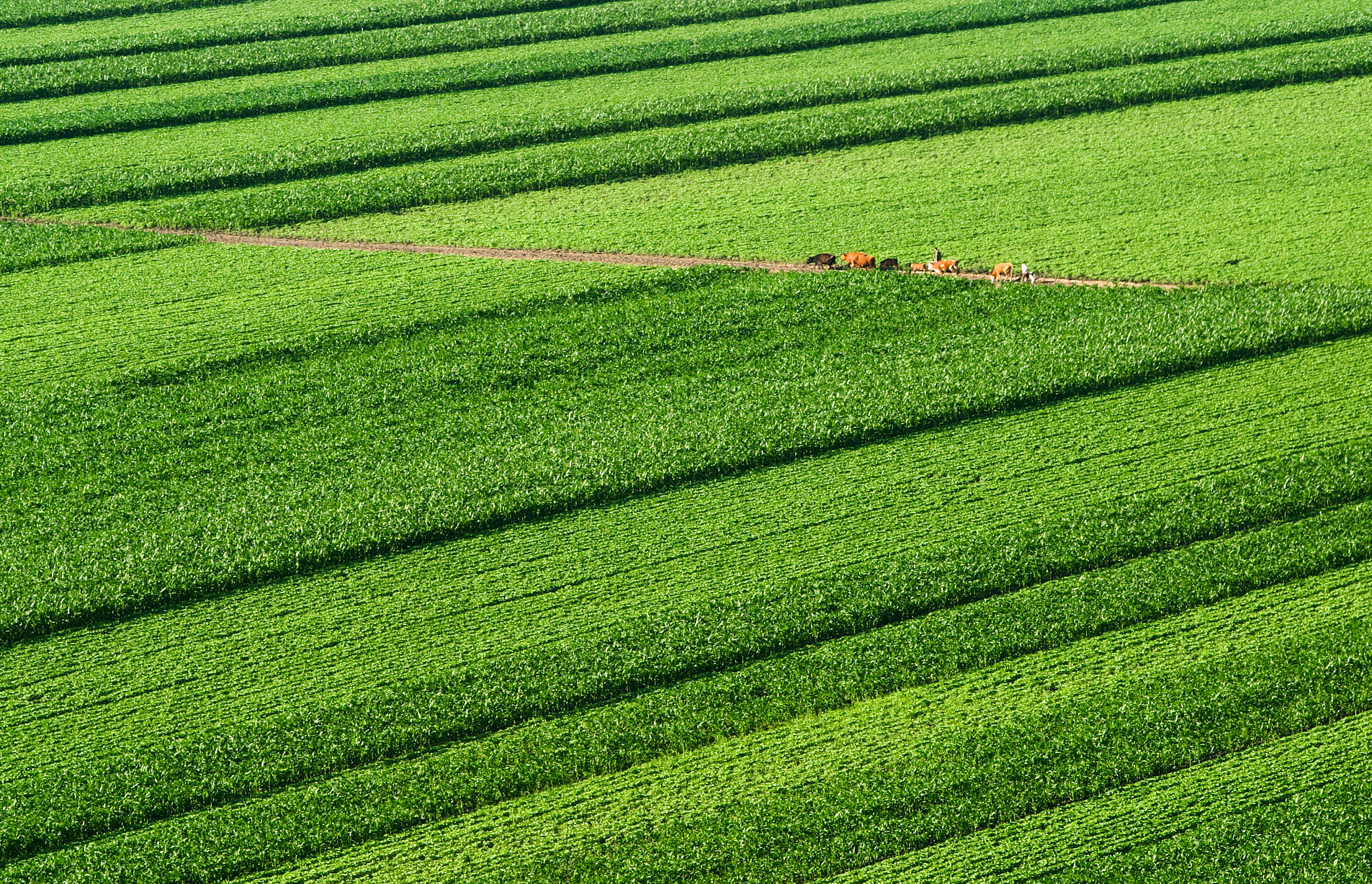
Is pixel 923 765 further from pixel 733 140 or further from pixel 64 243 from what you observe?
pixel 64 243

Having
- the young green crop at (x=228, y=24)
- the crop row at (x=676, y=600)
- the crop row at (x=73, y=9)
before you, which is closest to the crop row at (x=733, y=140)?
the young green crop at (x=228, y=24)

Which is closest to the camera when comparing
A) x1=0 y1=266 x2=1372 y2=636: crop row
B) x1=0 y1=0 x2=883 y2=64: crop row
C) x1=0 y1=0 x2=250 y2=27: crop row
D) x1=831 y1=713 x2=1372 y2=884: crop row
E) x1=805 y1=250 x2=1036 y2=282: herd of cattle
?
x1=831 y1=713 x2=1372 y2=884: crop row

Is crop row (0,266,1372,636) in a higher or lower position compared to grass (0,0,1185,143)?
lower

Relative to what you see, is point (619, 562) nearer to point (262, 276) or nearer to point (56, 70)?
point (262, 276)

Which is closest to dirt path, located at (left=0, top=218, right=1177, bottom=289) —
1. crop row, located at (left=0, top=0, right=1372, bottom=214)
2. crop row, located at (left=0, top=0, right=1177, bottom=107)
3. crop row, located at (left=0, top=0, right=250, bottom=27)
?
crop row, located at (left=0, top=0, right=1372, bottom=214)

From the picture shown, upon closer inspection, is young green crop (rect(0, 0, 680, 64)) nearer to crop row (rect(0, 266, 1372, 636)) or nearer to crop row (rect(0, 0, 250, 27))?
crop row (rect(0, 0, 250, 27))

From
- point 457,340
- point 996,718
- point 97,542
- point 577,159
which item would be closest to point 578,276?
point 457,340

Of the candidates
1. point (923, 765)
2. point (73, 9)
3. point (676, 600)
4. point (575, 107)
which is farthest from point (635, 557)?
point (73, 9)
